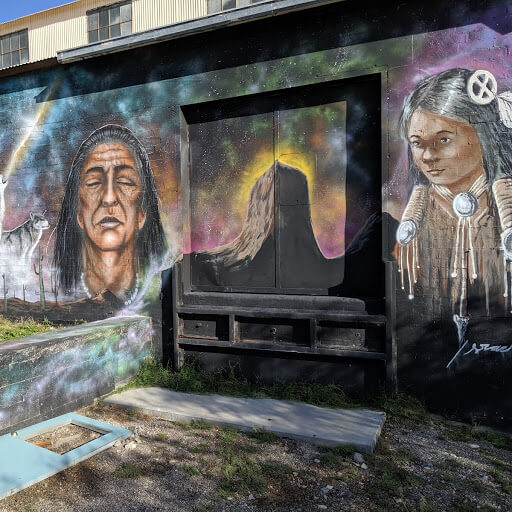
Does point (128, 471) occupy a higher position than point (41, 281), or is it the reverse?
point (41, 281)

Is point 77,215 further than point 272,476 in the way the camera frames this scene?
Yes

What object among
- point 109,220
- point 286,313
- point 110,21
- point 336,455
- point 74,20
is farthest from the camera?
point 74,20

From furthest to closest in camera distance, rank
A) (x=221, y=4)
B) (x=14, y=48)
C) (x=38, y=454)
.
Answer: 1. (x=14, y=48)
2. (x=221, y=4)
3. (x=38, y=454)

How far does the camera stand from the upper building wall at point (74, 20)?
43.6ft

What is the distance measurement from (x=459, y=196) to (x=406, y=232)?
27.2 inches

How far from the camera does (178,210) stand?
241 inches

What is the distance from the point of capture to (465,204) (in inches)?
188

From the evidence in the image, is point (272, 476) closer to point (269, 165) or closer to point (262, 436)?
point (262, 436)

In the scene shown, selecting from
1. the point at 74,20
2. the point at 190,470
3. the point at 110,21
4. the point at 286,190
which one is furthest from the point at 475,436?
the point at 74,20

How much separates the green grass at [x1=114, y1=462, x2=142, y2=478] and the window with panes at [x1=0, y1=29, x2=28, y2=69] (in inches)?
676

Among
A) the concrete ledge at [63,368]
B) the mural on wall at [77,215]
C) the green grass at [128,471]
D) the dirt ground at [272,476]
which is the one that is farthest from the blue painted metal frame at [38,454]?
the mural on wall at [77,215]

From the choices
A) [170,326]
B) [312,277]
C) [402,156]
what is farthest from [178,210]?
[402,156]
